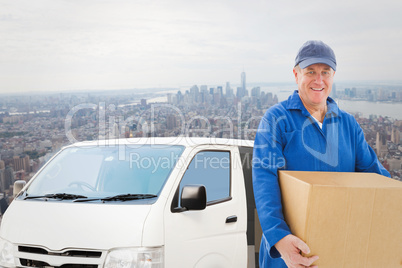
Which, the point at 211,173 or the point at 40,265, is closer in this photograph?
the point at 40,265

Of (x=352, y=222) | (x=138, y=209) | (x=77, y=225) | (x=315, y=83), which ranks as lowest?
(x=77, y=225)

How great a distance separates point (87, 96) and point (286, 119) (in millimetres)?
8700

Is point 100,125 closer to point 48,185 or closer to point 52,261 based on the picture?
point 48,185

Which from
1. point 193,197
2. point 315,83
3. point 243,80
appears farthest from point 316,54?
point 243,80

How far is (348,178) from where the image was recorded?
2.07 meters

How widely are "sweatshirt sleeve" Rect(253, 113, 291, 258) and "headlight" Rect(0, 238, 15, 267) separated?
2.01m

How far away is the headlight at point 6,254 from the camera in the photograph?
3.15 m

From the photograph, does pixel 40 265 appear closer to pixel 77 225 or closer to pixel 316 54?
pixel 77 225

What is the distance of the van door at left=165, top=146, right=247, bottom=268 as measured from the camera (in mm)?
3189

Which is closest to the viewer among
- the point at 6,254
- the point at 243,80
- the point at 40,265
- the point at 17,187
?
the point at 40,265

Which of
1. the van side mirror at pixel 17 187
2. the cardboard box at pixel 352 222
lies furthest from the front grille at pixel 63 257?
the cardboard box at pixel 352 222

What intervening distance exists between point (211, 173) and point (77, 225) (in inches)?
50.3

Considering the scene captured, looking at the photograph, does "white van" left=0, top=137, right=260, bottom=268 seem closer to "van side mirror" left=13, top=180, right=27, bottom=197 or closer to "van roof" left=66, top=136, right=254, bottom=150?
"van roof" left=66, top=136, right=254, bottom=150

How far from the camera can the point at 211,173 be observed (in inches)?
149
